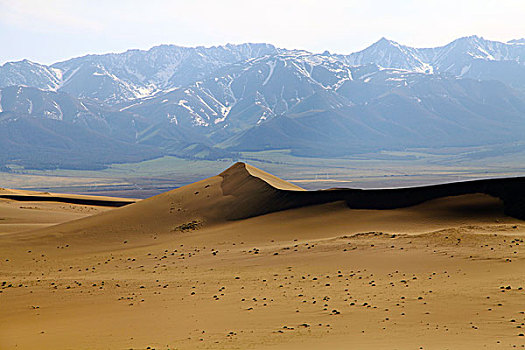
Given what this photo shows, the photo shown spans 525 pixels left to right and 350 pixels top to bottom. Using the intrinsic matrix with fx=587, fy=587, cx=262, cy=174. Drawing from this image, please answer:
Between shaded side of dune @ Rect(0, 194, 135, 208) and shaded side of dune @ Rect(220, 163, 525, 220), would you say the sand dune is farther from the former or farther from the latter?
shaded side of dune @ Rect(0, 194, 135, 208)

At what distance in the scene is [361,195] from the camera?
128ft

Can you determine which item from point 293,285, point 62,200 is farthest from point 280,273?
point 62,200

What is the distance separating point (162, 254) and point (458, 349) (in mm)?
22709

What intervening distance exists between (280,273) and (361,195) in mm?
15323

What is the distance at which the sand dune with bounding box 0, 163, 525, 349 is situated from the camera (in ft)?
53.3

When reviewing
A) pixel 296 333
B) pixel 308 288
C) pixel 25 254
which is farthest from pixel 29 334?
pixel 25 254

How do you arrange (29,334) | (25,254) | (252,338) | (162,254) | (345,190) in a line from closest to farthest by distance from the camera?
(252,338) → (29,334) → (162,254) → (25,254) → (345,190)

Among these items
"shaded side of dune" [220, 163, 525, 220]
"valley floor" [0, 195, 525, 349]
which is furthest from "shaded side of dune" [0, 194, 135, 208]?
"valley floor" [0, 195, 525, 349]

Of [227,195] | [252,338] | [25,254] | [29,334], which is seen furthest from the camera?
[227,195]

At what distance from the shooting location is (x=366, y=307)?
18.4 m

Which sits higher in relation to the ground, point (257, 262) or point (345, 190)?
point (345, 190)

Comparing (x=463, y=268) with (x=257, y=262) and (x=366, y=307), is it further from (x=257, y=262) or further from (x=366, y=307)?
(x=257, y=262)

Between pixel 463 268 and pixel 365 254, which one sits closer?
pixel 463 268

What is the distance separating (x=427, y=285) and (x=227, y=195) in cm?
2781
